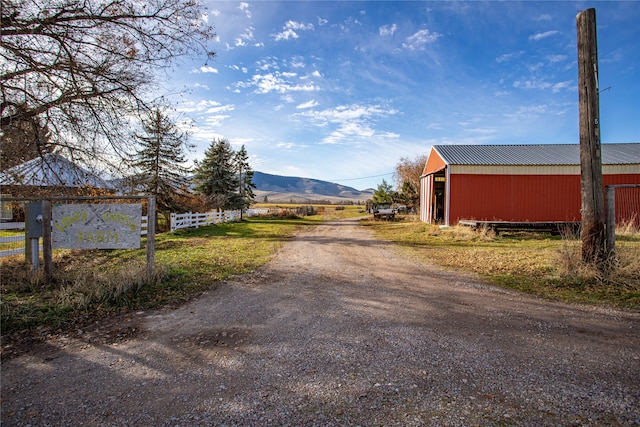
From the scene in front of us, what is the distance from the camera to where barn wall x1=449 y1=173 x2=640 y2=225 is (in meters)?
16.2

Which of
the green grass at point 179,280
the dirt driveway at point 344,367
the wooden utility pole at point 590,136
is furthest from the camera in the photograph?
the wooden utility pole at point 590,136

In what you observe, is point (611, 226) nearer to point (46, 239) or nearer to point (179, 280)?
point (179, 280)

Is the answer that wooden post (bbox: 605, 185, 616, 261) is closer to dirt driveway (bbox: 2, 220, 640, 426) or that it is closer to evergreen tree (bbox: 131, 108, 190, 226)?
dirt driveway (bbox: 2, 220, 640, 426)

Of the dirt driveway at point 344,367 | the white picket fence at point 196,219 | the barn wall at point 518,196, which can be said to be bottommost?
the dirt driveway at point 344,367

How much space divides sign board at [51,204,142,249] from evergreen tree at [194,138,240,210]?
21659 mm

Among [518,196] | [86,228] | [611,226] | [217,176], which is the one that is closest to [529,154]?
[518,196]

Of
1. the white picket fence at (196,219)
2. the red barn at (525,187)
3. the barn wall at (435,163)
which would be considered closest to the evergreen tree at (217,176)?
the white picket fence at (196,219)

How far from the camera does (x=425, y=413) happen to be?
89.0 inches

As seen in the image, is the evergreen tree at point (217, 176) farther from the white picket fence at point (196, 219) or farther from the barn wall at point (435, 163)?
the barn wall at point (435, 163)

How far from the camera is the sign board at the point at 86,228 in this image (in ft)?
18.9

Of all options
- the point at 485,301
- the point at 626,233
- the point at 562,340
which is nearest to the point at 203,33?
the point at 485,301

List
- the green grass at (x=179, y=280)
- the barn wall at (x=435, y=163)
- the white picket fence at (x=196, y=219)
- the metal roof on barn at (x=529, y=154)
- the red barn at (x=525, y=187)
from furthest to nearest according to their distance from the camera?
the barn wall at (x=435, y=163)
the white picket fence at (x=196, y=219)
the metal roof on barn at (x=529, y=154)
the red barn at (x=525, y=187)
the green grass at (x=179, y=280)

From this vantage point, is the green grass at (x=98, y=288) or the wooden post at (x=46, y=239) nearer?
the green grass at (x=98, y=288)

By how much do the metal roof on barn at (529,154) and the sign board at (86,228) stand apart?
50.2ft
